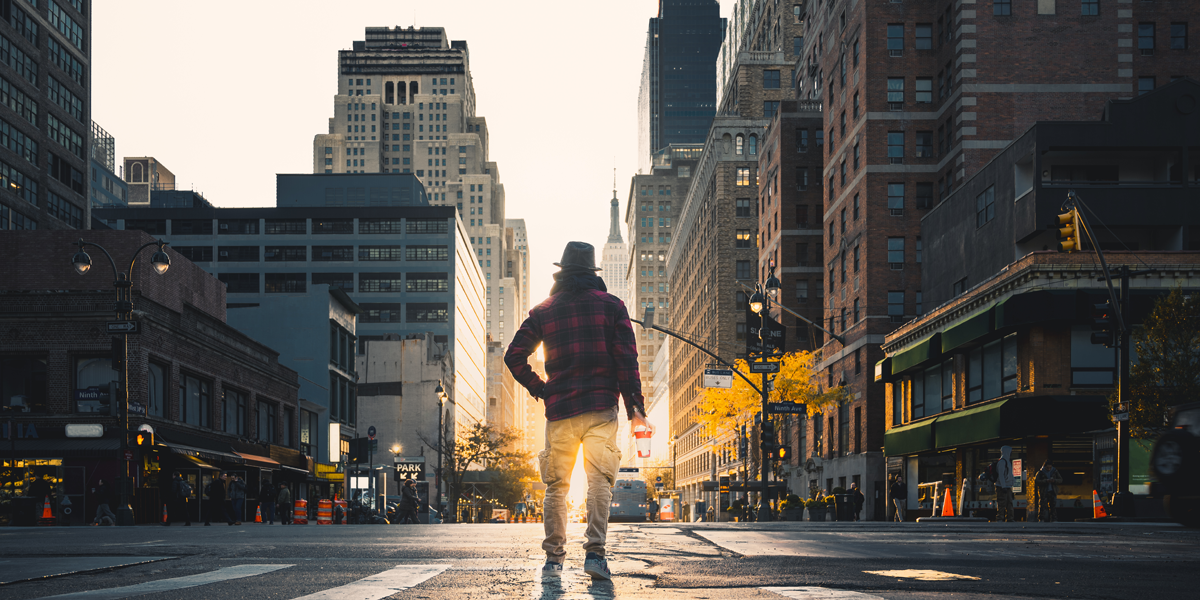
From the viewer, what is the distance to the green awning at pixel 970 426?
119 ft

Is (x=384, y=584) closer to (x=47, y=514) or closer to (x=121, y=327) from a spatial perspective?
(x=121, y=327)

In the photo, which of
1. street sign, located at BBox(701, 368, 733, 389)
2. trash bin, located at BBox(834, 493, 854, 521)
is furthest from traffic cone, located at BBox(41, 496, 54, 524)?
trash bin, located at BBox(834, 493, 854, 521)

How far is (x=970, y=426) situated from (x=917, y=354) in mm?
5991

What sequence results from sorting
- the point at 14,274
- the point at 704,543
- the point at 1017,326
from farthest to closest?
the point at 14,274 → the point at 1017,326 → the point at 704,543

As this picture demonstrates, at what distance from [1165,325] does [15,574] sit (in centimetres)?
2911

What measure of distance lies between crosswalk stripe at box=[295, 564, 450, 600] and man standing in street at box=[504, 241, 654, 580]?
0.88 m

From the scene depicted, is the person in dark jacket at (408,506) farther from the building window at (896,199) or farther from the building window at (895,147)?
the building window at (895,147)

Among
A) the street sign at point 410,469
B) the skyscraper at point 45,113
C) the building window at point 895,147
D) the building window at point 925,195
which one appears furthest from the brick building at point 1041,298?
the skyscraper at point 45,113

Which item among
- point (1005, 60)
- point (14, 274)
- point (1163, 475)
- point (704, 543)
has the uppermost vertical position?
point (1005, 60)

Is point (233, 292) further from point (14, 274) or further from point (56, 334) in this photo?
point (56, 334)

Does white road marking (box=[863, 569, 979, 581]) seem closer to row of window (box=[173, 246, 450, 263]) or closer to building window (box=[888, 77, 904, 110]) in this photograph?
building window (box=[888, 77, 904, 110])

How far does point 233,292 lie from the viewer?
111375 mm

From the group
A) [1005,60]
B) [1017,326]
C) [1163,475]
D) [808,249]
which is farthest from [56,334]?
[808,249]

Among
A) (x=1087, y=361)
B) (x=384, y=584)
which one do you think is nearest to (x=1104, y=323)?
(x=1087, y=361)
